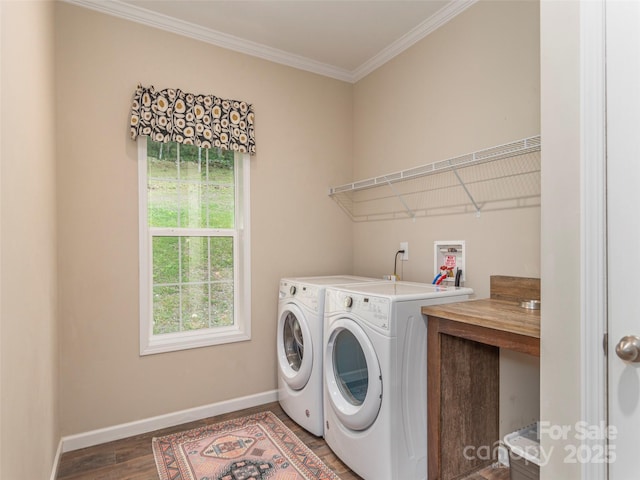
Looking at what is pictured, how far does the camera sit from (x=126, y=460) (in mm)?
2074

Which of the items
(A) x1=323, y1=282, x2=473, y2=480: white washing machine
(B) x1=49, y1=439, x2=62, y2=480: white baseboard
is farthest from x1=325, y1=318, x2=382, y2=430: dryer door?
(B) x1=49, y1=439, x2=62, y2=480: white baseboard

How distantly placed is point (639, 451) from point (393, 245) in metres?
1.93

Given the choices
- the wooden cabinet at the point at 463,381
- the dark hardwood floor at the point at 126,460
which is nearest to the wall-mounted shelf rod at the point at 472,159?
the wooden cabinet at the point at 463,381

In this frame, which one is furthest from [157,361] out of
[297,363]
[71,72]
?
[71,72]

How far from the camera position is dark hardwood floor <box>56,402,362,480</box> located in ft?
6.35

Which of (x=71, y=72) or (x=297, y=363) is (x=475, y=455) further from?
(x=71, y=72)

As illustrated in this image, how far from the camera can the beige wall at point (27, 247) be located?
106 centimetres

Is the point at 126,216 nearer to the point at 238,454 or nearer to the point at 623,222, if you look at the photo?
the point at 238,454

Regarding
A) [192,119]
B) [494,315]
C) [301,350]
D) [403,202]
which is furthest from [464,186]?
[192,119]

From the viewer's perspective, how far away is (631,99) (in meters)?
0.99

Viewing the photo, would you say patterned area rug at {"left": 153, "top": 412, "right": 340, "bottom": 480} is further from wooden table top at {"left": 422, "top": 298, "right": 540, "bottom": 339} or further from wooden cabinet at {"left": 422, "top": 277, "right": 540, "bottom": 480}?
Result: wooden table top at {"left": 422, "top": 298, "right": 540, "bottom": 339}

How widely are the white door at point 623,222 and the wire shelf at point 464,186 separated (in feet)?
2.38

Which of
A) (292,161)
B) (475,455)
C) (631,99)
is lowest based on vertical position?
(475,455)

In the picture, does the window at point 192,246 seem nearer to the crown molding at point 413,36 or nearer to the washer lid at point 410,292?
the washer lid at point 410,292
